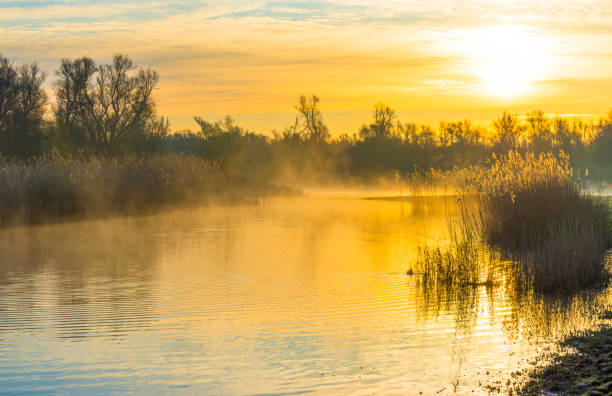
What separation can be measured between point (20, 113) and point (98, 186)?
68.6 ft

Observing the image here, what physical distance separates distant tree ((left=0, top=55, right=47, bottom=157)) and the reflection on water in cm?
2557

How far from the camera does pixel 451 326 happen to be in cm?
778

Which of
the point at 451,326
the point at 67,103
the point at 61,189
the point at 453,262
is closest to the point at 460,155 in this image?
the point at 67,103

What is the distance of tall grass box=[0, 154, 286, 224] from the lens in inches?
784

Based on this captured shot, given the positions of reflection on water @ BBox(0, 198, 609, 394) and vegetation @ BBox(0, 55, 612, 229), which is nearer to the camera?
reflection on water @ BBox(0, 198, 609, 394)

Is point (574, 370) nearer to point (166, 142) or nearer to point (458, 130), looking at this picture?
→ point (166, 142)

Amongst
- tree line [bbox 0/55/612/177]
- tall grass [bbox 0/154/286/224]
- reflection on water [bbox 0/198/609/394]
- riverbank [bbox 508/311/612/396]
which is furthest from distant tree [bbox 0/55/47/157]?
riverbank [bbox 508/311/612/396]

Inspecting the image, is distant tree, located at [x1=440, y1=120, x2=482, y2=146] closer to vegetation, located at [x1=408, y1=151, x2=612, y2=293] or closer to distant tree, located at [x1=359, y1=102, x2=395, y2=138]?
distant tree, located at [x1=359, y1=102, x2=395, y2=138]

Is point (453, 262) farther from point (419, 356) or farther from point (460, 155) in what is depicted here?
point (460, 155)

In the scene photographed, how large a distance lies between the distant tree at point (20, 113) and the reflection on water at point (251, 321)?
25570 millimetres

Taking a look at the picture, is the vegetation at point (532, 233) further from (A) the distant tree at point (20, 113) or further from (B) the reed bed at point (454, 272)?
(A) the distant tree at point (20, 113)

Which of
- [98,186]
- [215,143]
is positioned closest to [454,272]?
[98,186]

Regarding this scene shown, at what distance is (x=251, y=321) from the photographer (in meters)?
7.98

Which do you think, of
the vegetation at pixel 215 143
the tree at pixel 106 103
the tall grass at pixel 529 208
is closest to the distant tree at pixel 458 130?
the vegetation at pixel 215 143
